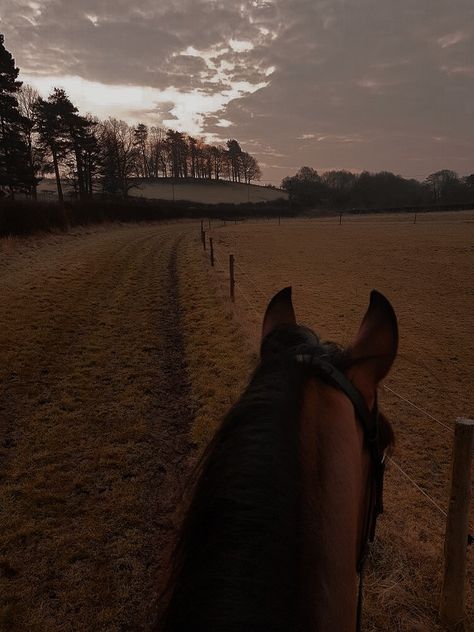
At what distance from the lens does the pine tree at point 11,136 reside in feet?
99.6

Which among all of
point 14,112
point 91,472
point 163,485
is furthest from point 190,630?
point 14,112

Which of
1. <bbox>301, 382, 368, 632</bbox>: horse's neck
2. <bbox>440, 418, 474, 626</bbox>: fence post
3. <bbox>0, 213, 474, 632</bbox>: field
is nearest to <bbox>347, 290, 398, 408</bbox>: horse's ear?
<bbox>301, 382, 368, 632</bbox>: horse's neck

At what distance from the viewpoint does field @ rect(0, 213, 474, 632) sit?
3.06 meters

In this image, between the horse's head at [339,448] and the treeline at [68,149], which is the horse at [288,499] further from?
the treeline at [68,149]

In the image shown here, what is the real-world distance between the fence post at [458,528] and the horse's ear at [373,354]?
1.50m

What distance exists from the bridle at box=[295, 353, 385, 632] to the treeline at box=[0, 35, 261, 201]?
31402 millimetres

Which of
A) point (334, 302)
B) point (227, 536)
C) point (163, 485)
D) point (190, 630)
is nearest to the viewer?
point (190, 630)

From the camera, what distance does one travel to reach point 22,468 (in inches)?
170

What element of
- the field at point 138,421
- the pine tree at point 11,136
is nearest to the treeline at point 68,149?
the pine tree at point 11,136

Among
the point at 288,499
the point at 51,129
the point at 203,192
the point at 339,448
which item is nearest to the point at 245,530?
the point at 288,499

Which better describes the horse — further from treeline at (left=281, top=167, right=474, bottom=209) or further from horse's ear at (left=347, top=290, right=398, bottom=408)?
treeline at (left=281, top=167, right=474, bottom=209)

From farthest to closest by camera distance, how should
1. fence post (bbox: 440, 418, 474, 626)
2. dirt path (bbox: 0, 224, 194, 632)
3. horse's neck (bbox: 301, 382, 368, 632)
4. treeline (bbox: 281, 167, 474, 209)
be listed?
treeline (bbox: 281, 167, 474, 209)
dirt path (bbox: 0, 224, 194, 632)
fence post (bbox: 440, 418, 474, 626)
horse's neck (bbox: 301, 382, 368, 632)

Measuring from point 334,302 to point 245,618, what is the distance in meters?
12.0

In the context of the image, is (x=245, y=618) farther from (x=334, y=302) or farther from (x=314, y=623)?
(x=334, y=302)
